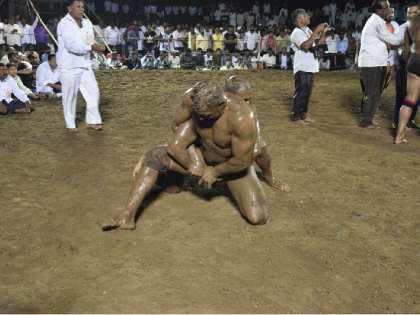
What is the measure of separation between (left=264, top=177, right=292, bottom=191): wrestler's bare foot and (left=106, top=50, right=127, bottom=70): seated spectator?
869 centimetres

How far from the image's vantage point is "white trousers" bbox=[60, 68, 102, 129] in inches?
224

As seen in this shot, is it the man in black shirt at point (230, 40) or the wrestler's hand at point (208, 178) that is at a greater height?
the man in black shirt at point (230, 40)

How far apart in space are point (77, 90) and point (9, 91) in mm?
1906

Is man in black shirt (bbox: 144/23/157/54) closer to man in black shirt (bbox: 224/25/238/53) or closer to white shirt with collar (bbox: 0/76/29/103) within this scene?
man in black shirt (bbox: 224/25/238/53)

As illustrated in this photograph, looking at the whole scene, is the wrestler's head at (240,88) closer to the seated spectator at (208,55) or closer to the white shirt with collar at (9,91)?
the white shirt with collar at (9,91)

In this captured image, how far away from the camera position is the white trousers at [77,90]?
5.70m

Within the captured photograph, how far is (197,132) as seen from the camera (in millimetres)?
3285

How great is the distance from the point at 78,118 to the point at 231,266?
15.8ft

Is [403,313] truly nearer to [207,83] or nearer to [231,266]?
[231,266]

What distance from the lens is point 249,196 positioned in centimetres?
333

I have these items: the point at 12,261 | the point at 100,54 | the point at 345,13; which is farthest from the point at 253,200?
the point at 345,13

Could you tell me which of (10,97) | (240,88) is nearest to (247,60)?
(10,97)

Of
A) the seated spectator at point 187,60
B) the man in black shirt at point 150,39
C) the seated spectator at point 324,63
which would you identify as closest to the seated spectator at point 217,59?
the seated spectator at point 187,60

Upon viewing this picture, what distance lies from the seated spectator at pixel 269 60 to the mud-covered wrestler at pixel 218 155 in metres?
9.28
